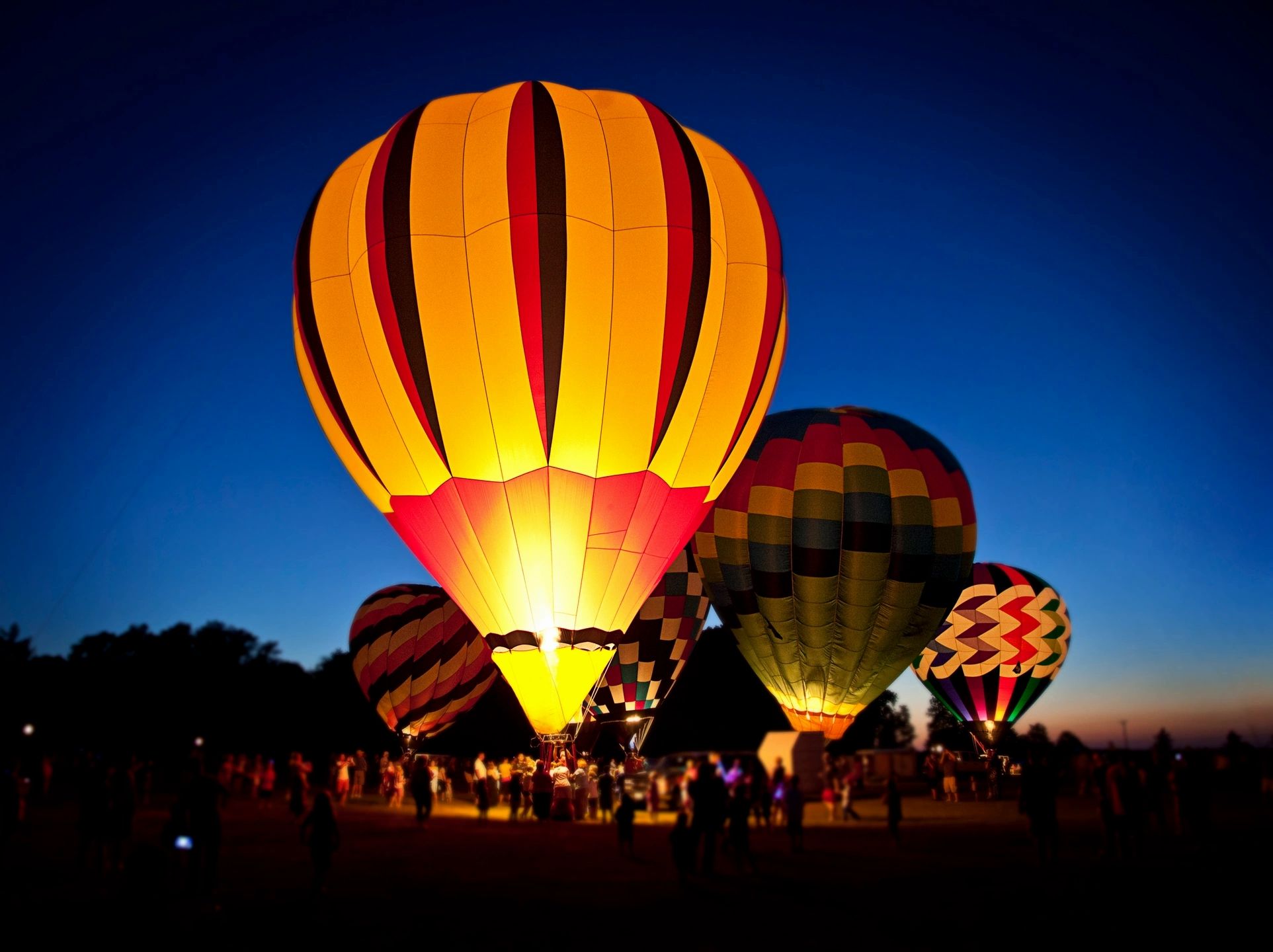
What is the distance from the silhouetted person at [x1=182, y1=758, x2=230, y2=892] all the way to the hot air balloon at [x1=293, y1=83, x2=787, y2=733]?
3.21m

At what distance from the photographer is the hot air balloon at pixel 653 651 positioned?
17.3 metres

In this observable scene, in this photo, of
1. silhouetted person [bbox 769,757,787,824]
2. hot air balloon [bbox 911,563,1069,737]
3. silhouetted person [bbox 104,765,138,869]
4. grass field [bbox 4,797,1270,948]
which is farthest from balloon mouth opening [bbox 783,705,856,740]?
silhouetted person [bbox 104,765,138,869]

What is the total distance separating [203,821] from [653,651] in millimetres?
11563

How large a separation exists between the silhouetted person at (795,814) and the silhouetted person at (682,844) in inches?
91.0

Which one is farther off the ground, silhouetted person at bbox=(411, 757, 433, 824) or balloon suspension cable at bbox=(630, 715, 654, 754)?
balloon suspension cable at bbox=(630, 715, 654, 754)

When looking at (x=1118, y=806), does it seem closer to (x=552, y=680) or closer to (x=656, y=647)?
(x=552, y=680)

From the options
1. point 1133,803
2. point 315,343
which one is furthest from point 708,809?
point 315,343

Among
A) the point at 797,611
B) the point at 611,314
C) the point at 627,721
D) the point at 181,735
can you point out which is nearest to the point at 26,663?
the point at 181,735

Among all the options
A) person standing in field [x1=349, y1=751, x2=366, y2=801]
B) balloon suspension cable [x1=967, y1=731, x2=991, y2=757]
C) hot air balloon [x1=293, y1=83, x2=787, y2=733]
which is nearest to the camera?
hot air balloon [x1=293, y1=83, x2=787, y2=733]

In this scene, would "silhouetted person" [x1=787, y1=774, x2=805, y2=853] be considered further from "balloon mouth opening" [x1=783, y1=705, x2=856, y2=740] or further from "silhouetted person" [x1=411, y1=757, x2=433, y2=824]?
"balloon mouth opening" [x1=783, y1=705, x2=856, y2=740]

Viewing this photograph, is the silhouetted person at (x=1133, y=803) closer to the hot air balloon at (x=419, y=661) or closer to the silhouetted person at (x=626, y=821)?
the silhouetted person at (x=626, y=821)

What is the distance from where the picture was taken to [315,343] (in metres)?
10.5

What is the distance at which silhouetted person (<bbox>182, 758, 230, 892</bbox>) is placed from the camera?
6750mm

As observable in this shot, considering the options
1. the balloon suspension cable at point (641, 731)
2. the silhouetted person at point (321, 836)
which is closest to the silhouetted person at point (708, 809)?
the silhouetted person at point (321, 836)
